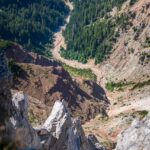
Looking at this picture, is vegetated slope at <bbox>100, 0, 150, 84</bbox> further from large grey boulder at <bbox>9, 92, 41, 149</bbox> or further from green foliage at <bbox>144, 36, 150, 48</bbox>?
large grey boulder at <bbox>9, 92, 41, 149</bbox>

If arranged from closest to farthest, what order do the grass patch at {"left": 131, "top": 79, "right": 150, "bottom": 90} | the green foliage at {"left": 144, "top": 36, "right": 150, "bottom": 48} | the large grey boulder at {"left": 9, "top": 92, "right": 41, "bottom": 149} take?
the large grey boulder at {"left": 9, "top": 92, "right": 41, "bottom": 149} < the grass patch at {"left": 131, "top": 79, "right": 150, "bottom": 90} < the green foliage at {"left": 144, "top": 36, "right": 150, "bottom": 48}

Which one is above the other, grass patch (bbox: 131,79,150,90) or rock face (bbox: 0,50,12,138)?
grass patch (bbox: 131,79,150,90)

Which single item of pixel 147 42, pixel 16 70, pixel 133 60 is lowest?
pixel 16 70

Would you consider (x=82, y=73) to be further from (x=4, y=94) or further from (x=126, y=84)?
(x=4, y=94)

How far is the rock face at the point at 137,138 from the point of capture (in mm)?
51156

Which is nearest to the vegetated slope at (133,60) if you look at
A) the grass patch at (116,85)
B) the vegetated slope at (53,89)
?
the grass patch at (116,85)

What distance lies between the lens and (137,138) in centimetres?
5253

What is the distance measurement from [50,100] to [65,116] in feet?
251

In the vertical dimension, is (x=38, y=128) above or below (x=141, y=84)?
below

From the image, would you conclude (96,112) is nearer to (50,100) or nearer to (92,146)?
(50,100)

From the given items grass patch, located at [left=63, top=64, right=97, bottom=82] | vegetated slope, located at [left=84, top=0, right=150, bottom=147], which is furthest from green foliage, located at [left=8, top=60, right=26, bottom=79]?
grass patch, located at [left=63, top=64, right=97, bottom=82]

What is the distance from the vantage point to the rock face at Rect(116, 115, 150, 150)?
51.2 m

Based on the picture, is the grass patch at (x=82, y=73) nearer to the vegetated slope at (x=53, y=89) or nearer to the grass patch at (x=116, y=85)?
the grass patch at (x=116, y=85)

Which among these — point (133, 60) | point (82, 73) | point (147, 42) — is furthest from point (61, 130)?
point (82, 73)
